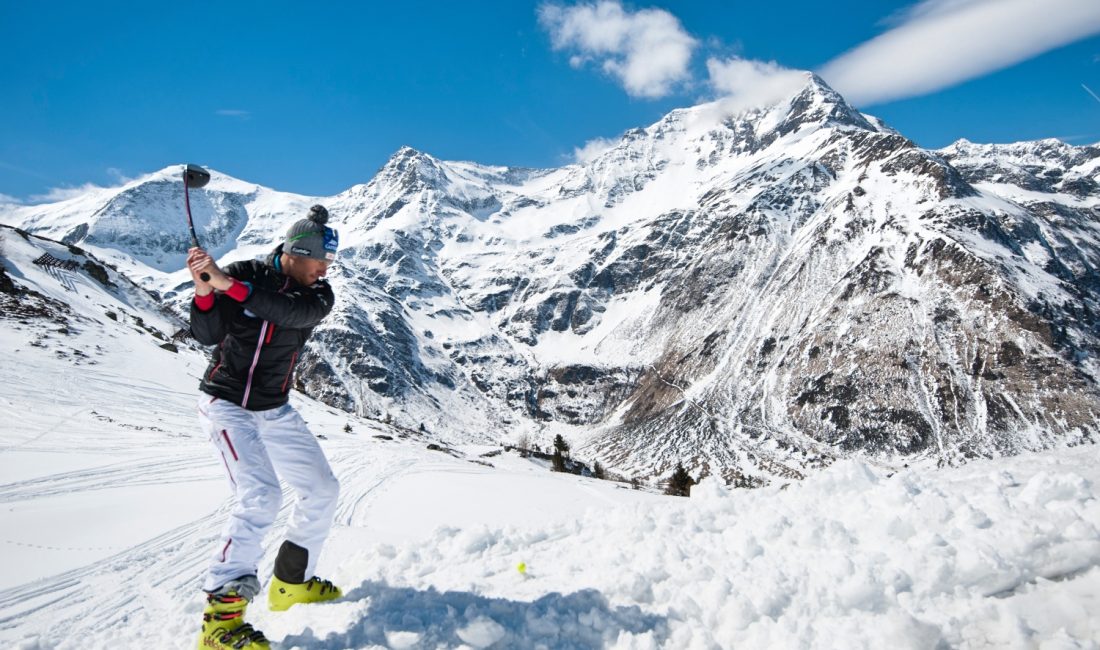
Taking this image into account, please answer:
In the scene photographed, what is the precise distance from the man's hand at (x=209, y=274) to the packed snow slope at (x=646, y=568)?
9.70 feet

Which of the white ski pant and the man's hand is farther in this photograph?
the white ski pant

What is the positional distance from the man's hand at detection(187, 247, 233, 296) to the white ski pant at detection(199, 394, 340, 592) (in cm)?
109

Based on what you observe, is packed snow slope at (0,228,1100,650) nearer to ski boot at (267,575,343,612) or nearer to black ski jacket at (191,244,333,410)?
ski boot at (267,575,343,612)

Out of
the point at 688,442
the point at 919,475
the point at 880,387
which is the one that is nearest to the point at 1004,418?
the point at 880,387

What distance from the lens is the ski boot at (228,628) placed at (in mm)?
4598

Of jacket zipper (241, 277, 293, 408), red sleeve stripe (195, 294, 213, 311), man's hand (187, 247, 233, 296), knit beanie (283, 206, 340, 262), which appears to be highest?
knit beanie (283, 206, 340, 262)

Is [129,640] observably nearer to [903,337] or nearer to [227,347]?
[227,347]

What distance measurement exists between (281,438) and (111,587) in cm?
306

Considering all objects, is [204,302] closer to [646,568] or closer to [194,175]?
[194,175]

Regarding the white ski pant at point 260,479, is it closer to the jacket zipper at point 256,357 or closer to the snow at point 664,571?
the jacket zipper at point 256,357

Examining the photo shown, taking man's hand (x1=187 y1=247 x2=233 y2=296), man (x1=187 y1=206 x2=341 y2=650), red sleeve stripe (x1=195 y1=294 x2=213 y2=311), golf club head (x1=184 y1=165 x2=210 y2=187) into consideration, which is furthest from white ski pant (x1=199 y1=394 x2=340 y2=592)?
golf club head (x1=184 y1=165 x2=210 y2=187)

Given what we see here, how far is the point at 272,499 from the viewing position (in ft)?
16.7

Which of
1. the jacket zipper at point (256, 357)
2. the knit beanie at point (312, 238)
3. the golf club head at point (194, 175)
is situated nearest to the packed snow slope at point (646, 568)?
the jacket zipper at point (256, 357)

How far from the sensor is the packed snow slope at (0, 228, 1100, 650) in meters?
4.57
